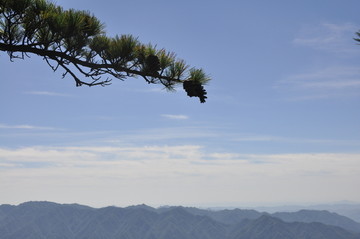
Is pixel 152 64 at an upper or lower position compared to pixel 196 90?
upper

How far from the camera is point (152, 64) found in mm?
12070

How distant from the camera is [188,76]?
12.0 meters

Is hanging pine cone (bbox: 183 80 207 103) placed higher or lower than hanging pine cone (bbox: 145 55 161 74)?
lower

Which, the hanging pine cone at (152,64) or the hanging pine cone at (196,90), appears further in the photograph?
the hanging pine cone at (152,64)

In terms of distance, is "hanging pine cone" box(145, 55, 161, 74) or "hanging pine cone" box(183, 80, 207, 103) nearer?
"hanging pine cone" box(183, 80, 207, 103)

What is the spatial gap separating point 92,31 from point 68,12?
3.36 ft

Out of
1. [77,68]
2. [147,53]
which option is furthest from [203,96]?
[77,68]

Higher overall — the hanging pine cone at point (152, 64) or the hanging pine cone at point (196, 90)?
the hanging pine cone at point (152, 64)

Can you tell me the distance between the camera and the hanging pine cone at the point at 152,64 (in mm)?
12023

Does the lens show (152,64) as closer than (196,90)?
No

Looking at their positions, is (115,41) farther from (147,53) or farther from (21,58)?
(21,58)

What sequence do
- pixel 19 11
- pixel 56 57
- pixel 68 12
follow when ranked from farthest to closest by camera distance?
1. pixel 56 57
2. pixel 68 12
3. pixel 19 11

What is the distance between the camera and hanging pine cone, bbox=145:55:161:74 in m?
12.0

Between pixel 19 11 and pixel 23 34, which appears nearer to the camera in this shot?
pixel 19 11
